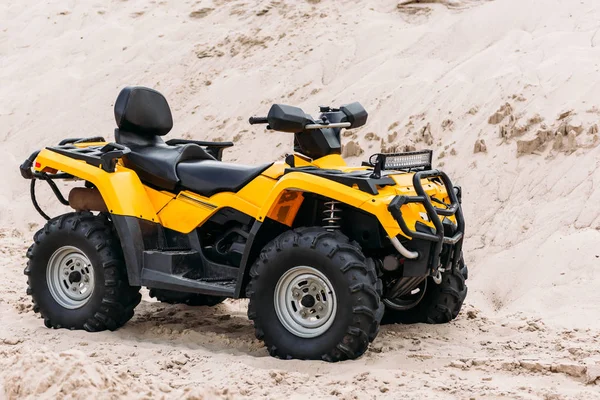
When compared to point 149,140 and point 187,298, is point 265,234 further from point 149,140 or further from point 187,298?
point 187,298

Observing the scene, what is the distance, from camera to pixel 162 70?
17.3 meters

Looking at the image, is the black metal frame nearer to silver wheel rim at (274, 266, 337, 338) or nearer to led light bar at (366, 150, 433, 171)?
led light bar at (366, 150, 433, 171)

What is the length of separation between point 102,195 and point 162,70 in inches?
424

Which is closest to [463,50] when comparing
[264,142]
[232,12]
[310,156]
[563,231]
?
[264,142]

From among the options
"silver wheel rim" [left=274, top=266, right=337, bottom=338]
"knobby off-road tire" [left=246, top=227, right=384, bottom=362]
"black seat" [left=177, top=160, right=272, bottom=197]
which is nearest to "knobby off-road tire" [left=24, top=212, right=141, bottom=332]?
"black seat" [left=177, top=160, right=272, bottom=197]

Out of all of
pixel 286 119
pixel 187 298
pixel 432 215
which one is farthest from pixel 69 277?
pixel 432 215

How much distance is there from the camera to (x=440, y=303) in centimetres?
702

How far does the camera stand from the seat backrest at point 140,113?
730 cm

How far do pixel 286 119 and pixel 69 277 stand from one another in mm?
2280

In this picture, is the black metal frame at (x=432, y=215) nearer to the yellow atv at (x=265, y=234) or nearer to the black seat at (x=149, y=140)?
the yellow atv at (x=265, y=234)

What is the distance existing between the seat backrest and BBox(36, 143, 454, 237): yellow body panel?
17.1 inches

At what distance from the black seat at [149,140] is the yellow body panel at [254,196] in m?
0.11

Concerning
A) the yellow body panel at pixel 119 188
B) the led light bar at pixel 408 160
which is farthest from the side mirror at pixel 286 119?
the yellow body panel at pixel 119 188

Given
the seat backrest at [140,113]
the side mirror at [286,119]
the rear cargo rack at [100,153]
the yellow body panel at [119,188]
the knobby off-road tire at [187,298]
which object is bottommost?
the knobby off-road tire at [187,298]
